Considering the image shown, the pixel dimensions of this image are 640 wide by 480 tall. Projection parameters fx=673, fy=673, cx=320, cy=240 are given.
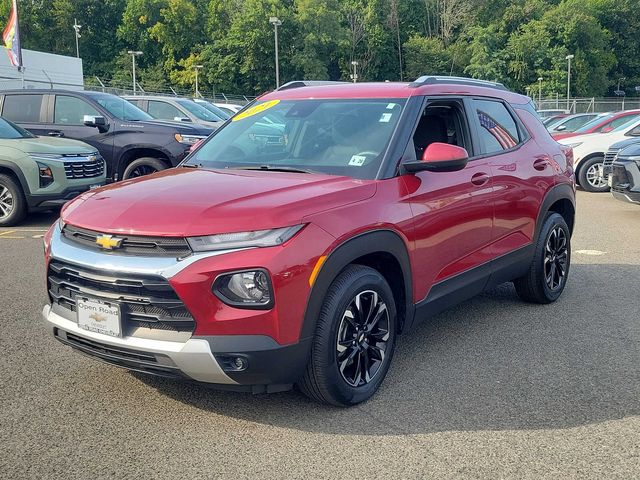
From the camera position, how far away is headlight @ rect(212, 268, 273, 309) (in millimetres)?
3137

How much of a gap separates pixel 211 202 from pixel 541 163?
3.17m

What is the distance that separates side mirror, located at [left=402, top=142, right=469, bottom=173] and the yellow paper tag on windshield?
135cm

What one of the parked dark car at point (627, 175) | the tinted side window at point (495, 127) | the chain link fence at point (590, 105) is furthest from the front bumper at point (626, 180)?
the chain link fence at point (590, 105)

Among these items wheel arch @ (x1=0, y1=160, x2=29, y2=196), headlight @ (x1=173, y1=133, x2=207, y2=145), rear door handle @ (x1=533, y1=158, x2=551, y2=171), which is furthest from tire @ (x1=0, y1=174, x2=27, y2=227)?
rear door handle @ (x1=533, y1=158, x2=551, y2=171)

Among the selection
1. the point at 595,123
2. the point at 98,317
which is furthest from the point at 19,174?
the point at 595,123

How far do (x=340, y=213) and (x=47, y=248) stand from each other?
1.65 meters

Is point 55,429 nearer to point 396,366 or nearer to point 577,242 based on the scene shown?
point 396,366

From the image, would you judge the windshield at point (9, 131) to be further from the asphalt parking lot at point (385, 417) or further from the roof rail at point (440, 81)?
the roof rail at point (440, 81)

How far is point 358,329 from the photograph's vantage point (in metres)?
3.65

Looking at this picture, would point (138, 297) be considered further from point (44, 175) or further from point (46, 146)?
point (46, 146)

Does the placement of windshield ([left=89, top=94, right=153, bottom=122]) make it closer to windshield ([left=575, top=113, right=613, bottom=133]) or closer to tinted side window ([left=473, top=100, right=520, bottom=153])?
tinted side window ([left=473, top=100, right=520, bottom=153])

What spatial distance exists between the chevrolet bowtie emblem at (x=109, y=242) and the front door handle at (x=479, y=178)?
2417 mm

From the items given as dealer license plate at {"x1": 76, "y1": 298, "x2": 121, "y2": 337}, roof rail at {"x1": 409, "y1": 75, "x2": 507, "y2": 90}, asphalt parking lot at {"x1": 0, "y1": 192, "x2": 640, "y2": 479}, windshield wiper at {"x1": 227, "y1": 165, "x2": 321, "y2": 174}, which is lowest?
asphalt parking lot at {"x1": 0, "y1": 192, "x2": 640, "y2": 479}

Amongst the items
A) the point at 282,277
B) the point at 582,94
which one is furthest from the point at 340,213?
the point at 582,94
